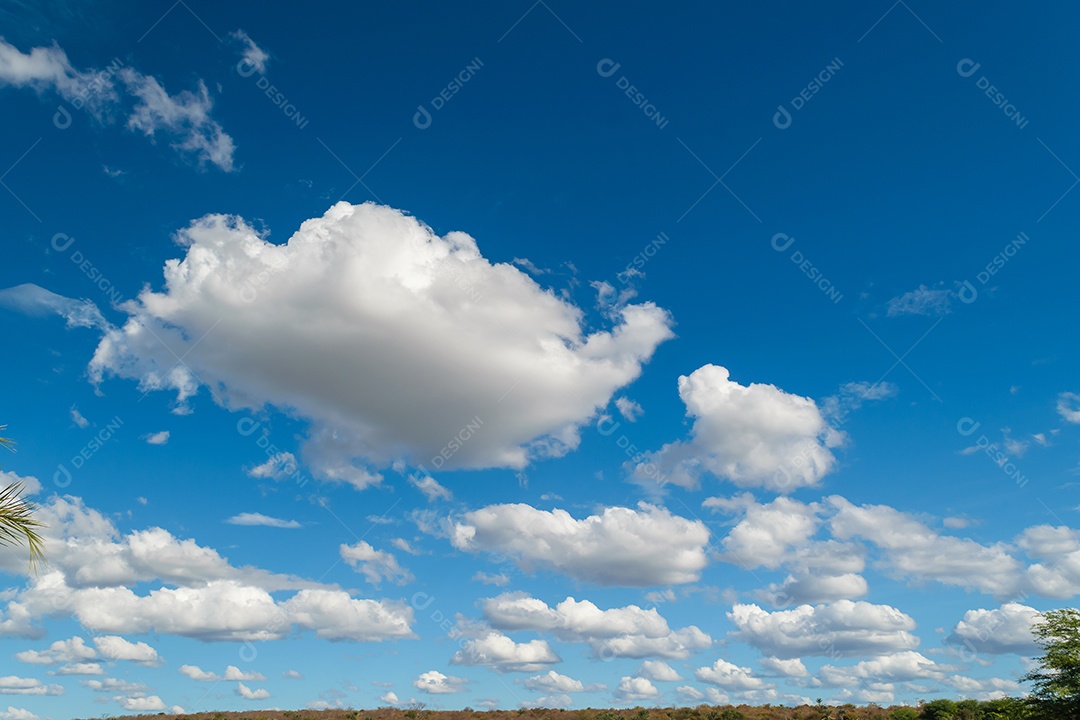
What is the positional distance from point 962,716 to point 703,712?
83.1 ft

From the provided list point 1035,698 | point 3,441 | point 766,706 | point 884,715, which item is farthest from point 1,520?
point 766,706

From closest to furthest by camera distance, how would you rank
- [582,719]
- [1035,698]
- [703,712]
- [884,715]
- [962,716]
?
[1035,698] < [962,716] < [884,715] < [703,712] < [582,719]

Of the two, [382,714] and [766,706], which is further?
[382,714]

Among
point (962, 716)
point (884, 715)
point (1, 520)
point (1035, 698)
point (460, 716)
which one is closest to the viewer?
point (1, 520)

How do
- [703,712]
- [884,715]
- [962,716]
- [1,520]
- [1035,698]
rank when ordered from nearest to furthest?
1. [1,520]
2. [1035,698]
3. [962,716]
4. [884,715]
5. [703,712]

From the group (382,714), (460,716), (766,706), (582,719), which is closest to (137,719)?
(382,714)

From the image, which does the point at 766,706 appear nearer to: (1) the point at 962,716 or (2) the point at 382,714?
(1) the point at 962,716

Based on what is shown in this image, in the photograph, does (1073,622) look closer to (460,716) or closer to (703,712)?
(703,712)

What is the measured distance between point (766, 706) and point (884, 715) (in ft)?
49.0

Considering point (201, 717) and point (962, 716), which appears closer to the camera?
point (962, 716)

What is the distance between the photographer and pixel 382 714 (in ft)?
295

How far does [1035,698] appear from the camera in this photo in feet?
118

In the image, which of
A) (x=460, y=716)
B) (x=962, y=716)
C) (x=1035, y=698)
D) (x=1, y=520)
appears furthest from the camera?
(x=460, y=716)

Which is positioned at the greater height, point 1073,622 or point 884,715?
point 1073,622
